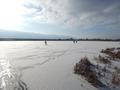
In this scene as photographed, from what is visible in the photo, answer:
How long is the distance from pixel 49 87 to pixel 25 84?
3.92ft

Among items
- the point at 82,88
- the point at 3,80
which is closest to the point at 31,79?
the point at 3,80

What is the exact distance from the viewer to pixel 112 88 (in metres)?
6.64

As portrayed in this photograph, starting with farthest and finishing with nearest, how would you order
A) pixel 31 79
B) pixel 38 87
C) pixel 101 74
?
pixel 101 74 < pixel 31 79 < pixel 38 87

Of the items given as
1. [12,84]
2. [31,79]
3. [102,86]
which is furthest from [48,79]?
[102,86]

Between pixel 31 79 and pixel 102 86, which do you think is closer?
pixel 102 86

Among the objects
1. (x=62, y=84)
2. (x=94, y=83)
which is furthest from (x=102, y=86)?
(x=62, y=84)

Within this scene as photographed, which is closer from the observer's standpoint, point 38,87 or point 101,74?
point 38,87

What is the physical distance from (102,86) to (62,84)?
6.24 feet

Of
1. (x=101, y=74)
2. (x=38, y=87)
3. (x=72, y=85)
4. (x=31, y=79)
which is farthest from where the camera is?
(x=101, y=74)

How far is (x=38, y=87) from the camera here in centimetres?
655

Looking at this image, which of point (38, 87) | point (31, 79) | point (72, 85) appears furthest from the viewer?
point (31, 79)

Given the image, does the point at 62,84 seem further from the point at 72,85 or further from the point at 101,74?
the point at 101,74

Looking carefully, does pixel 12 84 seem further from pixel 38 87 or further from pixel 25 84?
pixel 38 87

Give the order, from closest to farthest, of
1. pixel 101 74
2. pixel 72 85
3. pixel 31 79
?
pixel 72 85 → pixel 31 79 → pixel 101 74
